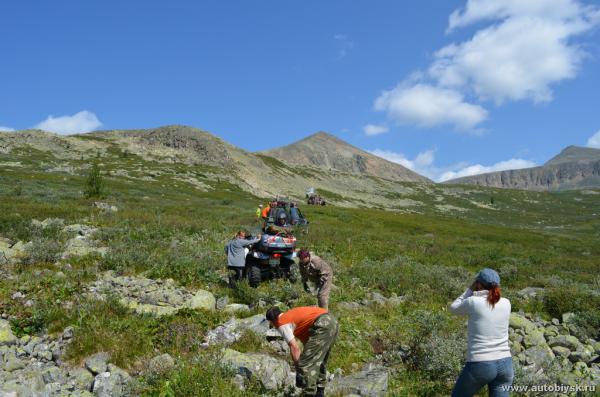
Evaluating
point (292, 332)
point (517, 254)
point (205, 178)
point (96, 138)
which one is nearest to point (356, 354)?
point (292, 332)

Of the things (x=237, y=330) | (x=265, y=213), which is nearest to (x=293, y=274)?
(x=237, y=330)

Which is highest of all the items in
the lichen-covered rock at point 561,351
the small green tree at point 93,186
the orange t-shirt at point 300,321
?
the small green tree at point 93,186

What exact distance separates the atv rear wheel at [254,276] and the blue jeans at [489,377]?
768cm

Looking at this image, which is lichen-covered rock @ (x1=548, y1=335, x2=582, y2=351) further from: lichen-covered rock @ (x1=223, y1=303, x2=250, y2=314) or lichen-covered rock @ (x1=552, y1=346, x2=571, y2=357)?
lichen-covered rock @ (x1=223, y1=303, x2=250, y2=314)

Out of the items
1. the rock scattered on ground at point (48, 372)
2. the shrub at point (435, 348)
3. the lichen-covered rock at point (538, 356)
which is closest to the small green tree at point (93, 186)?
the rock scattered on ground at point (48, 372)

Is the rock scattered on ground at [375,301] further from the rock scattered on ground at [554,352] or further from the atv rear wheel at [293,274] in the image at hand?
the rock scattered on ground at [554,352]

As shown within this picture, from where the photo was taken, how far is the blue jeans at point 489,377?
514 cm

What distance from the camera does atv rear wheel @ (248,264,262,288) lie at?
12234mm

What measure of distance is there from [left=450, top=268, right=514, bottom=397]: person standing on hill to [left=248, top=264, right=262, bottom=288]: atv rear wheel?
762 cm

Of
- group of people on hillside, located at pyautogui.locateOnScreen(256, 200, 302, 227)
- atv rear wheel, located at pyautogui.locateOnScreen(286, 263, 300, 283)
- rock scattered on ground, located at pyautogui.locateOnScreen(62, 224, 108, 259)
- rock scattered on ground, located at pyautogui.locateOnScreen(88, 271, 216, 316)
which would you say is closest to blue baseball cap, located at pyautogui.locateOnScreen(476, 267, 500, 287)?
rock scattered on ground, located at pyautogui.locateOnScreen(88, 271, 216, 316)

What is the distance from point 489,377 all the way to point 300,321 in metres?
2.68

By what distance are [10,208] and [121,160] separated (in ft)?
255

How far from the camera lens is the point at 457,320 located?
33.9 ft

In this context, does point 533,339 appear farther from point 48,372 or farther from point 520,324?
point 48,372
